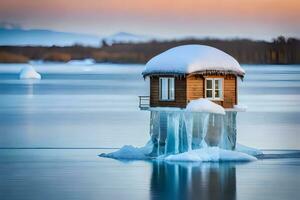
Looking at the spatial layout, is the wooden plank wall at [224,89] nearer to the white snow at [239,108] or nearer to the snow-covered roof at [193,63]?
the white snow at [239,108]

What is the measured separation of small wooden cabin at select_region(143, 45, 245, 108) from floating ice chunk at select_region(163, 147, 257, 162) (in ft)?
7.69

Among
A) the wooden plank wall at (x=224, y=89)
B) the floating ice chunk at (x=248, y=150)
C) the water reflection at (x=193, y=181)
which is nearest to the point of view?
the water reflection at (x=193, y=181)

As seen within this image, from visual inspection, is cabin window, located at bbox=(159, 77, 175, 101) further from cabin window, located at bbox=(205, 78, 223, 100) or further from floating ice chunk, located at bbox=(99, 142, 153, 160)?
floating ice chunk, located at bbox=(99, 142, 153, 160)

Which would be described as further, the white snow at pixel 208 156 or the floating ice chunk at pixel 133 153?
the floating ice chunk at pixel 133 153

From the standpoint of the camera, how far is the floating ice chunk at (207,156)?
5231 centimetres

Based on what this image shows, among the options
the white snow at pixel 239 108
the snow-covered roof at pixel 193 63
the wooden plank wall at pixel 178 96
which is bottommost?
the white snow at pixel 239 108

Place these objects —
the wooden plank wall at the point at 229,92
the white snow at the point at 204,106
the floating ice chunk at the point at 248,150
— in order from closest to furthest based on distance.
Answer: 1. the white snow at the point at 204,106
2. the wooden plank wall at the point at 229,92
3. the floating ice chunk at the point at 248,150

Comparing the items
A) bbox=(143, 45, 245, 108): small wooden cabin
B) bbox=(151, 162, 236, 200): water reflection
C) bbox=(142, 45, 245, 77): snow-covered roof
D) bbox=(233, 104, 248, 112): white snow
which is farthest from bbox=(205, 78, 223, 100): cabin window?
bbox=(151, 162, 236, 200): water reflection

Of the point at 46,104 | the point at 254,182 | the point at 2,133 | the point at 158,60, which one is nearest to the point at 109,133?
the point at 2,133

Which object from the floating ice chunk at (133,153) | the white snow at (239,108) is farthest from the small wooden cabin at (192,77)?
the floating ice chunk at (133,153)

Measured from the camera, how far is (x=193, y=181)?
47156 mm

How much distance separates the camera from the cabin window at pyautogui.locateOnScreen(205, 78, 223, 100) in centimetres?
5300

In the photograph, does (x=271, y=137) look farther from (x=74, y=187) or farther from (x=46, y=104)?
(x=46, y=104)

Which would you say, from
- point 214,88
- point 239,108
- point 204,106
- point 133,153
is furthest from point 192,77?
point 133,153
